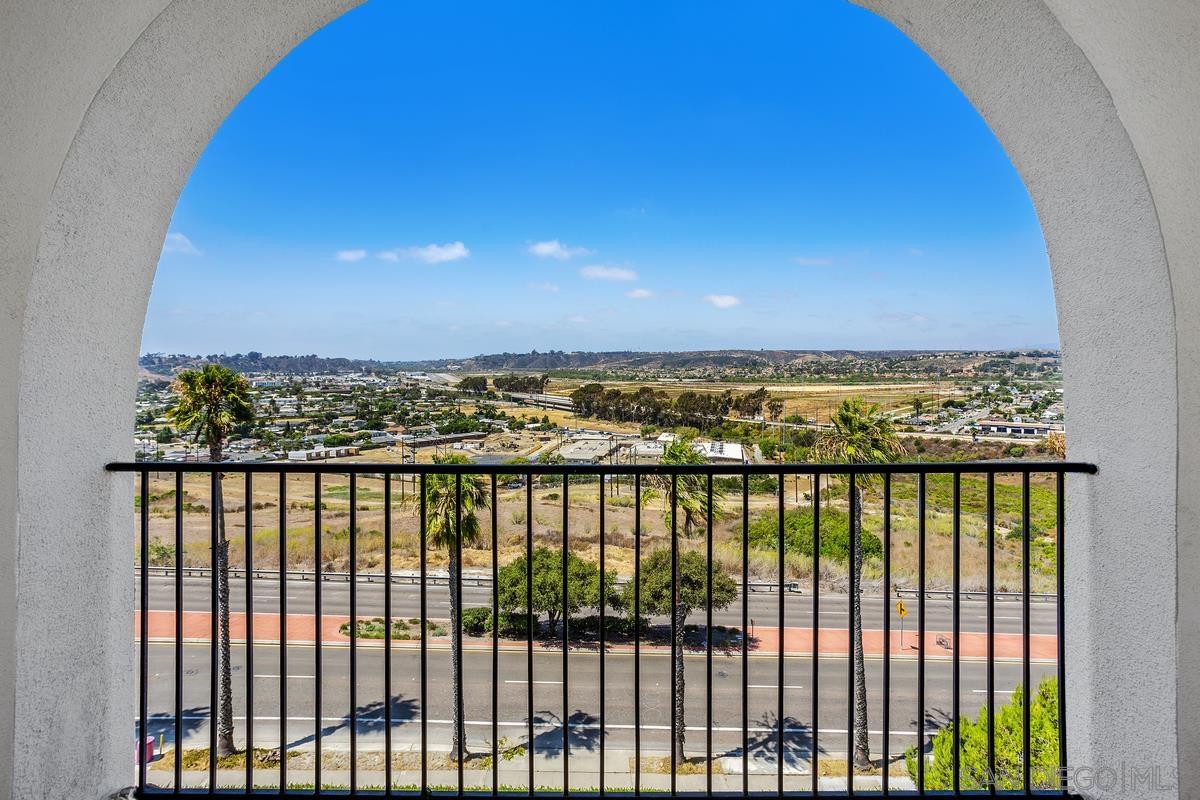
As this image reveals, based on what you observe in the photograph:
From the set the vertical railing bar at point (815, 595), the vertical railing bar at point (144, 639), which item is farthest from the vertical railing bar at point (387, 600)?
the vertical railing bar at point (815, 595)

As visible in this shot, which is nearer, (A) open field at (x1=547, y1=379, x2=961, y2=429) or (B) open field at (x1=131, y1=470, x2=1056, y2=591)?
(A) open field at (x1=547, y1=379, x2=961, y2=429)

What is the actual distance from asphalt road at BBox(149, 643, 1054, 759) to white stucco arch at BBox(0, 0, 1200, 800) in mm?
9479

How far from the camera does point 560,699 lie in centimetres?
1146

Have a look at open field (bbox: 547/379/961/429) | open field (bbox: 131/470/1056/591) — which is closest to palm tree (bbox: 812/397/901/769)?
open field (bbox: 547/379/961/429)

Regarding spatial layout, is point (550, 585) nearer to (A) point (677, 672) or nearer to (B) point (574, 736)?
(B) point (574, 736)

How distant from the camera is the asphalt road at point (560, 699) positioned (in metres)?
10.5

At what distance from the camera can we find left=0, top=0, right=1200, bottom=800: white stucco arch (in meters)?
1.36

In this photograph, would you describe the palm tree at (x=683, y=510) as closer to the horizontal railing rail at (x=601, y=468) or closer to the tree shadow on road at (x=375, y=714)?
the horizontal railing rail at (x=601, y=468)

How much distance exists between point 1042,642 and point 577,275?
19373mm

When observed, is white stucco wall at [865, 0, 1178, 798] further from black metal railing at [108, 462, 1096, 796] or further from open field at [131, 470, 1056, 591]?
open field at [131, 470, 1056, 591]

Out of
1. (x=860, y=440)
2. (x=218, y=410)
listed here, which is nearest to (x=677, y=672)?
(x=860, y=440)

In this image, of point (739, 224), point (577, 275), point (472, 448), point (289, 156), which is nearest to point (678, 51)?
point (739, 224)

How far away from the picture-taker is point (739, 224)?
2403 centimetres

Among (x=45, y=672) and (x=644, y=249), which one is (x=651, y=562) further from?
(x=644, y=249)
